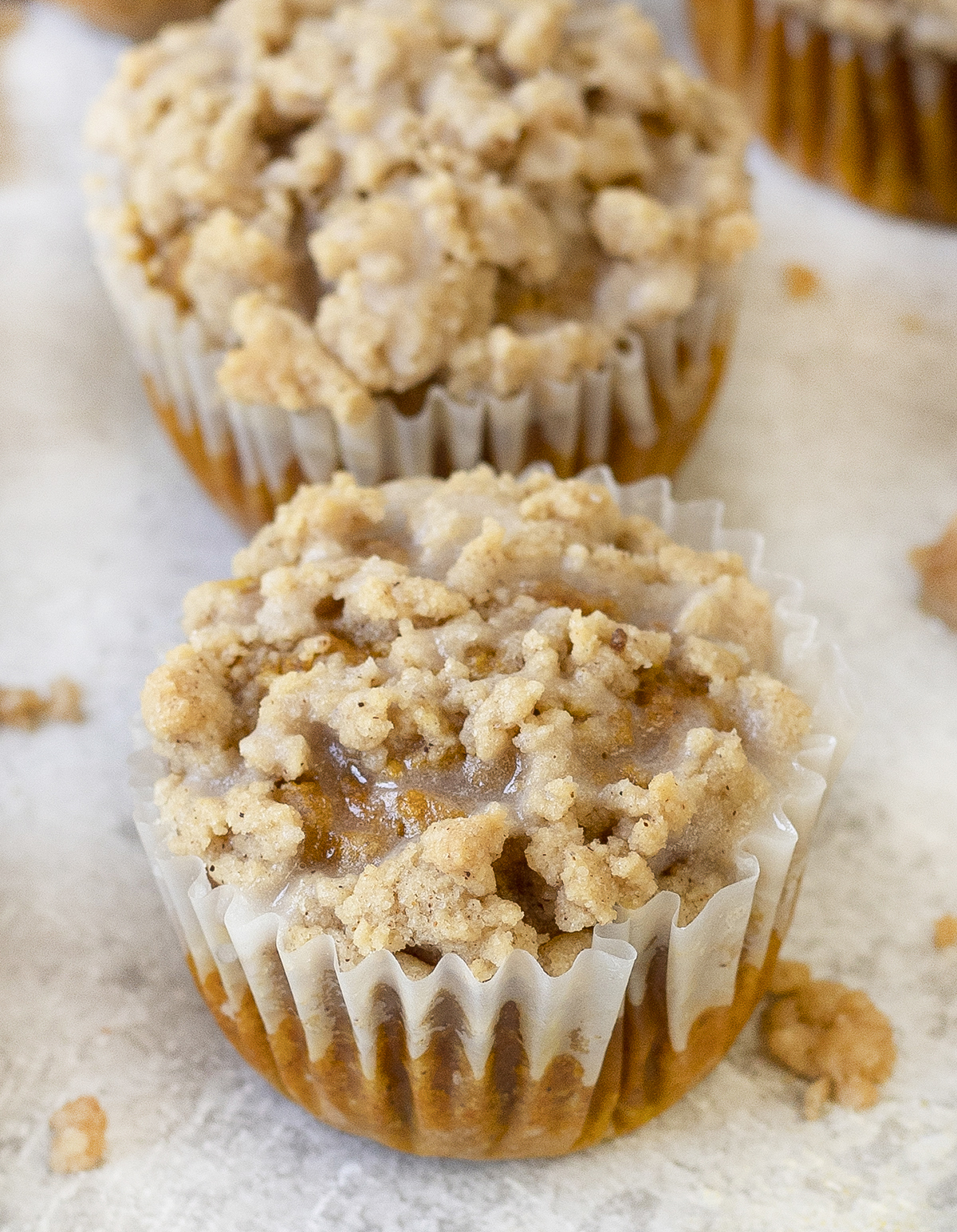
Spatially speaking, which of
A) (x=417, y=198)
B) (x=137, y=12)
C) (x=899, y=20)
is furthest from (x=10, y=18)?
(x=899, y=20)

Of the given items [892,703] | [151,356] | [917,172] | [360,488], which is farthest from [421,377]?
[917,172]

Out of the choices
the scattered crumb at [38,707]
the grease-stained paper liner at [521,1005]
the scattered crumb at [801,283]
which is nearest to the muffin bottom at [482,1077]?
the grease-stained paper liner at [521,1005]

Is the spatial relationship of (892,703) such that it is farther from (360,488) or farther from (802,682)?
(360,488)

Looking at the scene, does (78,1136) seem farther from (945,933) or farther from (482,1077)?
(945,933)

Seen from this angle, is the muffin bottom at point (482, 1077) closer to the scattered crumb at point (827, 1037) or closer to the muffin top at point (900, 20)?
the scattered crumb at point (827, 1037)

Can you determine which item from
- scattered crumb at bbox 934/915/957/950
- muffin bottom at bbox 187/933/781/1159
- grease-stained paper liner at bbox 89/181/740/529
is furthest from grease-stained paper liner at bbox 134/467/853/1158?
grease-stained paper liner at bbox 89/181/740/529

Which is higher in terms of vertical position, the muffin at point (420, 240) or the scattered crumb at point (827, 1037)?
the muffin at point (420, 240)
